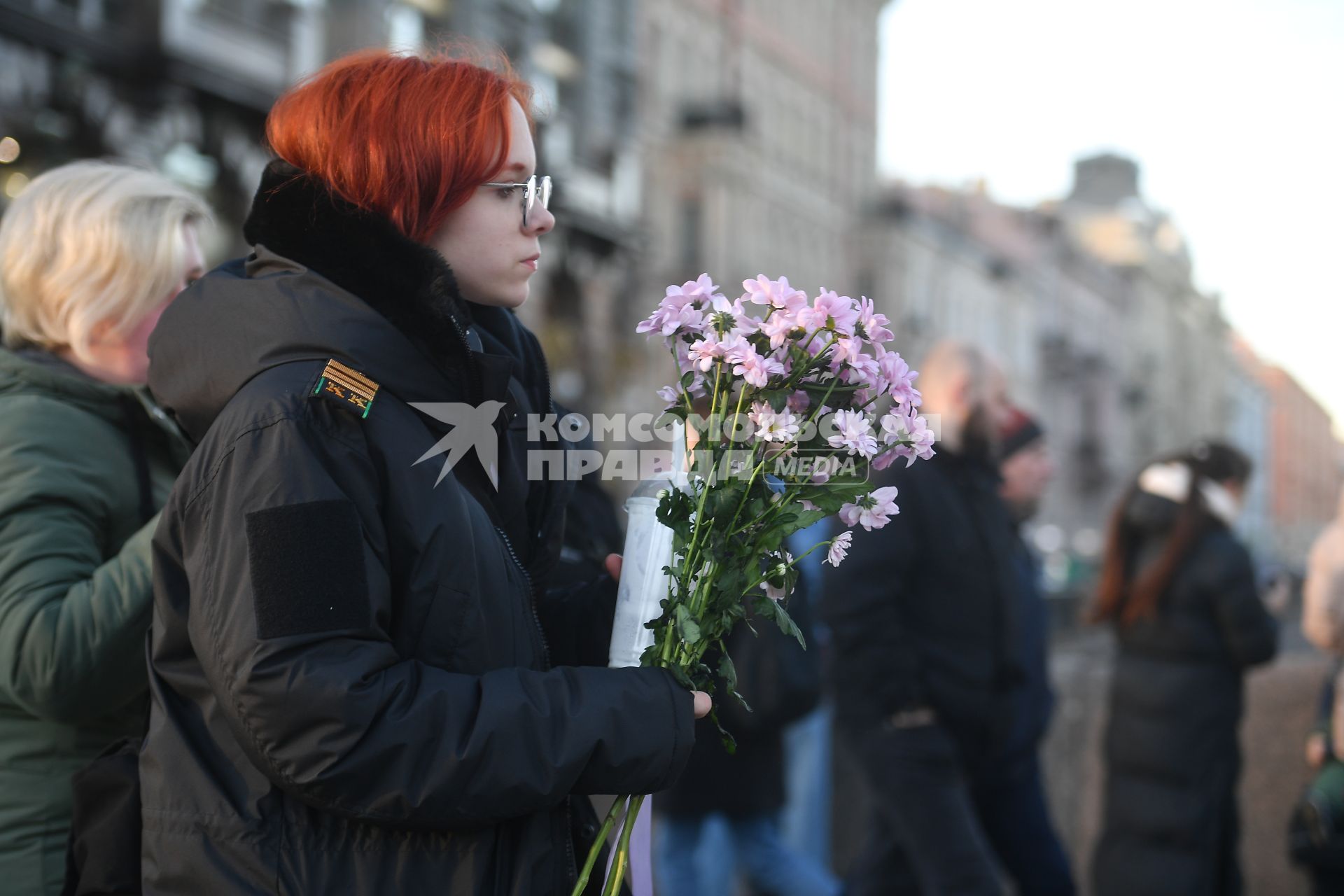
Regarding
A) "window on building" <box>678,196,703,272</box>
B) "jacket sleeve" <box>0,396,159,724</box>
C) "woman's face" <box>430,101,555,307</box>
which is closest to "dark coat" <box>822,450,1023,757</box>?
"woman's face" <box>430,101,555,307</box>

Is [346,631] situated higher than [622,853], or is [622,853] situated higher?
[346,631]

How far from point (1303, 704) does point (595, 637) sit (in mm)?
5027

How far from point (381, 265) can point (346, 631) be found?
54 centimetres

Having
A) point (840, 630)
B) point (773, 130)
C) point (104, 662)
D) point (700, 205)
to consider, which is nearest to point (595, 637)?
point (104, 662)

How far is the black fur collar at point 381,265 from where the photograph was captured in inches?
75.8

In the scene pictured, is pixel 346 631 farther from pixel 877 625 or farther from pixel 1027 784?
pixel 1027 784

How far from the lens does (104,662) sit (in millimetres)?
2213

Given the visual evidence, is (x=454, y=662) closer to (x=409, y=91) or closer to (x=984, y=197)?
(x=409, y=91)

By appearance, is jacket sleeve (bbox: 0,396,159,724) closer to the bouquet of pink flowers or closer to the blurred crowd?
the blurred crowd

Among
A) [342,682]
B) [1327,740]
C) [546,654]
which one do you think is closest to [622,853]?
[546,654]

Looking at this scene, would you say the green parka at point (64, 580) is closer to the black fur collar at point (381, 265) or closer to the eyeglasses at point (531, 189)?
the black fur collar at point (381, 265)

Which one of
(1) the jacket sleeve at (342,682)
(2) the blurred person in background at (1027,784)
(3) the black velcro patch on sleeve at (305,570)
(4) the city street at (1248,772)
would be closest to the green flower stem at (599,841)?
(1) the jacket sleeve at (342,682)

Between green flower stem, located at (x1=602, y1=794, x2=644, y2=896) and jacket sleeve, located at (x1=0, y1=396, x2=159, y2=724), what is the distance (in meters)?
0.87

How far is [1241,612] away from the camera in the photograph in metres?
5.00
